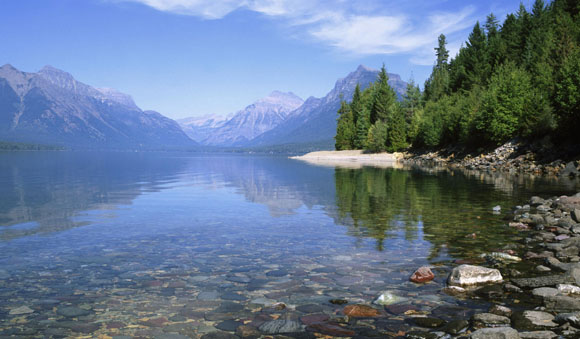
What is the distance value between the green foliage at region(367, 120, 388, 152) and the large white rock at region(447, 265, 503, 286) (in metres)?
125

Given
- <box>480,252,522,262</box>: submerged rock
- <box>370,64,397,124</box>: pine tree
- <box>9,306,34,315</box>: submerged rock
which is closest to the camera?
<box>9,306,34,315</box>: submerged rock

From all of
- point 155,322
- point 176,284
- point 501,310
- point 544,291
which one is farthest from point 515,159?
point 155,322

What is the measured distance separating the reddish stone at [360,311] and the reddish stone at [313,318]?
0.56 m

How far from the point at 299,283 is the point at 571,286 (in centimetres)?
679

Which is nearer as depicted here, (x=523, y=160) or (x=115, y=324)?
(x=115, y=324)

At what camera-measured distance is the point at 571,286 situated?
33.6 ft

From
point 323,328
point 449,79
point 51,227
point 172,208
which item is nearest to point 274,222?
point 172,208

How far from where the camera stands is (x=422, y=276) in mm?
11930

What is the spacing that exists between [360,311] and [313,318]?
1.15 meters

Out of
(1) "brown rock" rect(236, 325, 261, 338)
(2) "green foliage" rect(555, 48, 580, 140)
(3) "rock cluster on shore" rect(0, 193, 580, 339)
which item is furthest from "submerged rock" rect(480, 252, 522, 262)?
(2) "green foliage" rect(555, 48, 580, 140)

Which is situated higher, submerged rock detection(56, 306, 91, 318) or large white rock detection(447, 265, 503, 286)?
large white rock detection(447, 265, 503, 286)

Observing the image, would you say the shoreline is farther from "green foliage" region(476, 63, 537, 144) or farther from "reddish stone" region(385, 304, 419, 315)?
"reddish stone" region(385, 304, 419, 315)

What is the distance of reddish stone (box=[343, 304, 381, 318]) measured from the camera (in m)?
9.54

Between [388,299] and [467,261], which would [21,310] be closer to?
[388,299]
